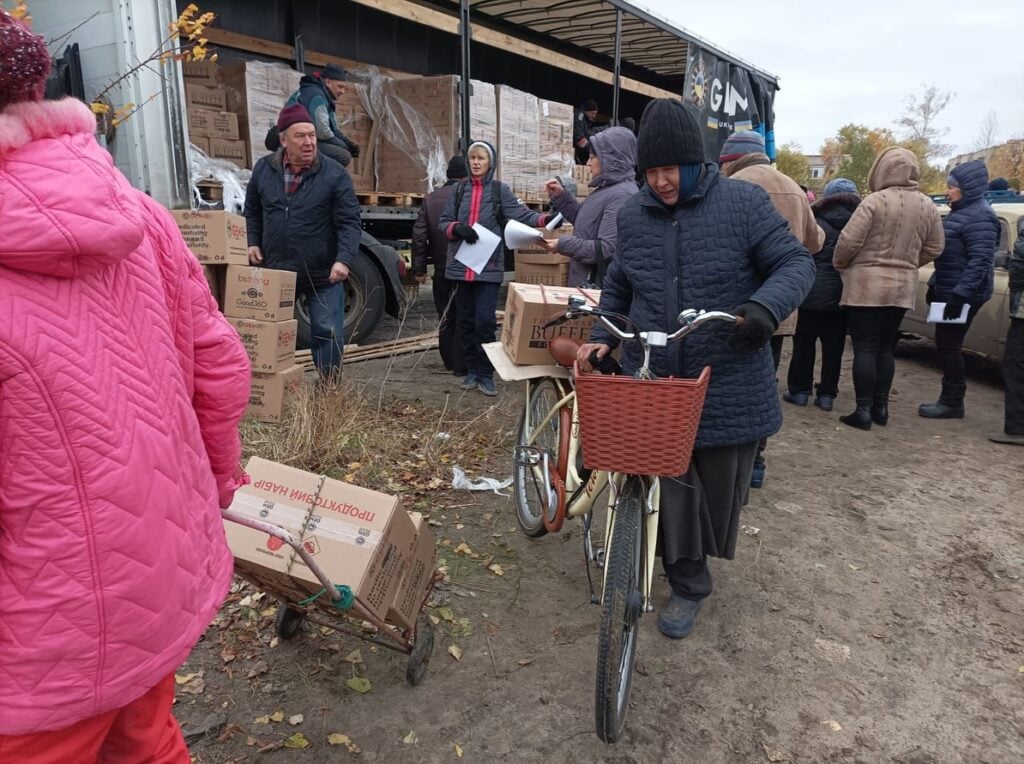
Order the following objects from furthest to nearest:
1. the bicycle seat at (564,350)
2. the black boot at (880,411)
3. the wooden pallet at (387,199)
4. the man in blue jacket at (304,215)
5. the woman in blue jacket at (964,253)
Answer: the wooden pallet at (387,199)
the black boot at (880,411)
the woman in blue jacket at (964,253)
the man in blue jacket at (304,215)
the bicycle seat at (564,350)

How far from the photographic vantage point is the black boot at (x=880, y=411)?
18.3 ft

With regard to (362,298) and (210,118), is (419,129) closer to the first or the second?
(210,118)

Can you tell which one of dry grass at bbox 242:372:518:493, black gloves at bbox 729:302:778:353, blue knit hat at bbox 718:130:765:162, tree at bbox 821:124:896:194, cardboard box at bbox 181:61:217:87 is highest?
tree at bbox 821:124:896:194

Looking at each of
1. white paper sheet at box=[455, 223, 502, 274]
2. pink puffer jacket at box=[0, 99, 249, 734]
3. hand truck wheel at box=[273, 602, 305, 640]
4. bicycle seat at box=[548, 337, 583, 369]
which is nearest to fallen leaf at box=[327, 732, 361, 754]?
hand truck wheel at box=[273, 602, 305, 640]

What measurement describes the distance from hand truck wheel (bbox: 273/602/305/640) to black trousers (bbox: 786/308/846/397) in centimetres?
460

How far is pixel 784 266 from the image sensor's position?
7.53 feet

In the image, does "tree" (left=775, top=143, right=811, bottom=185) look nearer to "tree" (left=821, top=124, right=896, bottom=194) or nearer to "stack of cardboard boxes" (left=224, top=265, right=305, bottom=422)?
"tree" (left=821, top=124, right=896, bottom=194)

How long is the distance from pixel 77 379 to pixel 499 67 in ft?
39.2

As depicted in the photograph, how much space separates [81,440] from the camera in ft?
3.55

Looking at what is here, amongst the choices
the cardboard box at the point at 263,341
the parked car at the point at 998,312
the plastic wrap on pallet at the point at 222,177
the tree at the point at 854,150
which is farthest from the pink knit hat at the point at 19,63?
the tree at the point at 854,150

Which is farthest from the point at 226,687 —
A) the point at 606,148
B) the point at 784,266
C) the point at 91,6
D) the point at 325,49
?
the point at 325,49

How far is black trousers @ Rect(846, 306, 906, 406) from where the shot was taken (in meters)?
5.23

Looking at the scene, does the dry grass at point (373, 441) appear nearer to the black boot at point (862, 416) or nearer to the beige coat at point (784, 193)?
the beige coat at point (784, 193)

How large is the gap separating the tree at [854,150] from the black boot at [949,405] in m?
36.9
